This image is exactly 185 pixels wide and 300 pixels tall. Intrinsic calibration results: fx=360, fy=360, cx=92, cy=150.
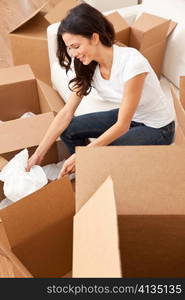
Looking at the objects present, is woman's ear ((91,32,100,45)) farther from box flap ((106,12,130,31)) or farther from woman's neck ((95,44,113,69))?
box flap ((106,12,130,31))

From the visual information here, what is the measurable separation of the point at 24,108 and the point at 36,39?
476 mm

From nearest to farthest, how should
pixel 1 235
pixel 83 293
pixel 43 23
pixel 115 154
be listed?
pixel 83 293 < pixel 115 154 < pixel 1 235 < pixel 43 23

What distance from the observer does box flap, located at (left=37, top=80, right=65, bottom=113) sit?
1817mm

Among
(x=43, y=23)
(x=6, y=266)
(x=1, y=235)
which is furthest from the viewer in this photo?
(x=43, y=23)

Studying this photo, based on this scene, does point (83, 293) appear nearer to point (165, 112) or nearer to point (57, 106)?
point (165, 112)

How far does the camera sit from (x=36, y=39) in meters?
2.17

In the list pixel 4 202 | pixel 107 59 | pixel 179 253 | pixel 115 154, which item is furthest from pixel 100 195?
pixel 4 202

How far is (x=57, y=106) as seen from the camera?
1.82 m

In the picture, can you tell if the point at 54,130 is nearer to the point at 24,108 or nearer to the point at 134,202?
the point at 24,108

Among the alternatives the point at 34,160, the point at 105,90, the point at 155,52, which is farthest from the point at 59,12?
the point at 34,160

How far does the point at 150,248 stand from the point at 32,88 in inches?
49.9

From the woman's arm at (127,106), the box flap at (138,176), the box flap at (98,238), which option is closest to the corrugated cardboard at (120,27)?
the woman's arm at (127,106)

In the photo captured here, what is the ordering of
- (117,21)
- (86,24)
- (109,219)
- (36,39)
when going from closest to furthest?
(109,219) < (86,24) < (117,21) < (36,39)

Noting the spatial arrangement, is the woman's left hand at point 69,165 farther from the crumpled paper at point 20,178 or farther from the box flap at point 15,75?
the box flap at point 15,75
